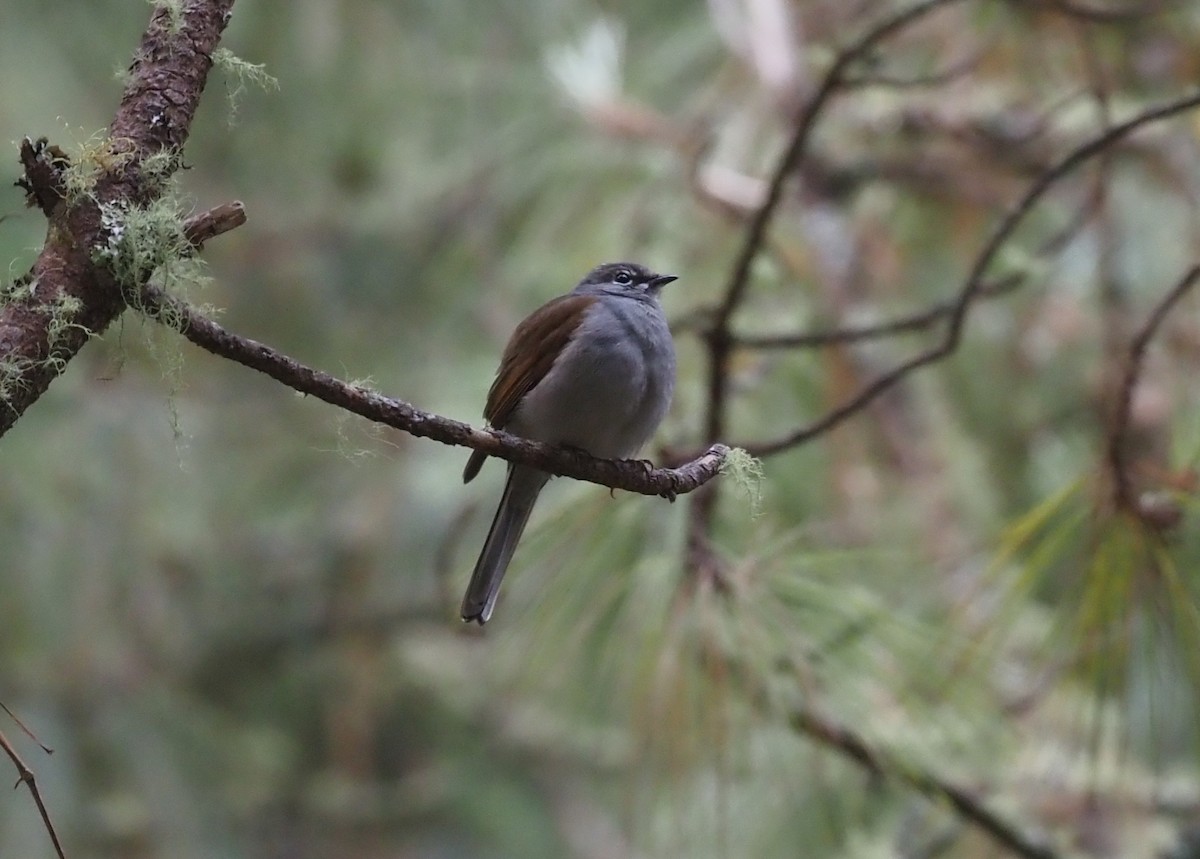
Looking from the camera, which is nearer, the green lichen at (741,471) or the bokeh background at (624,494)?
the green lichen at (741,471)

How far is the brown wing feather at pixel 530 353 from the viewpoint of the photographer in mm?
3035

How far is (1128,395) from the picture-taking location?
267 cm

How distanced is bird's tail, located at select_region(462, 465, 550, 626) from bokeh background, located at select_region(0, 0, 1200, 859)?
0.18 metres

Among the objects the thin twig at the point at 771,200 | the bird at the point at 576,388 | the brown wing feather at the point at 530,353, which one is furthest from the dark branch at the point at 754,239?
the brown wing feather at the point at 530,353

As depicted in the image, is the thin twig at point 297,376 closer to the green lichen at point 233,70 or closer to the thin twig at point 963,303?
the green lichen at point 233,70

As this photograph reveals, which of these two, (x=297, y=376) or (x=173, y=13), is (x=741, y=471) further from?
(x=173, y=13)

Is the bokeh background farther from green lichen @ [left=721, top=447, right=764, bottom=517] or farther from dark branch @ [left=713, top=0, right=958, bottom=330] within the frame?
dark branch @ [left=713, top=0, right=958, bottom=330]

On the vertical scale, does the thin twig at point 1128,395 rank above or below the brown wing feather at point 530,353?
below

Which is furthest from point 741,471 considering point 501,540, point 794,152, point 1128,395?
point 794,152

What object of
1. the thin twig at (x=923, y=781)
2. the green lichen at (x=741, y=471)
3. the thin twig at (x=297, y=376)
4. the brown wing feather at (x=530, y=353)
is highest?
the brown wing feather at (x=530, y=353)

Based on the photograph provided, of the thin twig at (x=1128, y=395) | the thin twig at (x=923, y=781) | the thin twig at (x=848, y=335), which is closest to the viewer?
the thin twig at (x=1128, y=395)

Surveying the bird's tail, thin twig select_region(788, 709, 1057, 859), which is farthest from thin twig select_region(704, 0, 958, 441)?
thin twig select_region(788, 709, 1057, 859)

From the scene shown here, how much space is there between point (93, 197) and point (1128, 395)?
6.55 ft

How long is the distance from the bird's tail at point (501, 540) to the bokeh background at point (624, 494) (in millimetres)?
176
